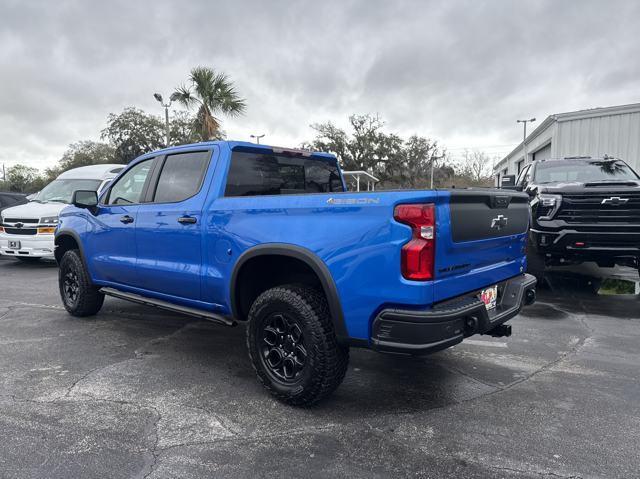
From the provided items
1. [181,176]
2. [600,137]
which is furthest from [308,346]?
[600,137]

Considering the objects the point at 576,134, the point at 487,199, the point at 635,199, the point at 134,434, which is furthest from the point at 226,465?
the point at 576,134

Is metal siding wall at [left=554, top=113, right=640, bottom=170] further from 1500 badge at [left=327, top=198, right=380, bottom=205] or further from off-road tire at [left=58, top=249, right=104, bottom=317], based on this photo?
off-road tire at [left=58, top=249, right=104, bottom=317]

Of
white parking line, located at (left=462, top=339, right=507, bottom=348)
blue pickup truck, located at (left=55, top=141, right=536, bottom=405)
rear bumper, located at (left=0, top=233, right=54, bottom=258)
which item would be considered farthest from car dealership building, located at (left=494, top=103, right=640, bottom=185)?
blue pickup truck, located at (left=55, top=141, right=536, bottom=405)

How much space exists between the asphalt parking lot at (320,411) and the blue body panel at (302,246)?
672 millimetres

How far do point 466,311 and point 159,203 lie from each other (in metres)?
2.91

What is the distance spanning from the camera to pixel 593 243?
6.42m

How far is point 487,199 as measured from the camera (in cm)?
318

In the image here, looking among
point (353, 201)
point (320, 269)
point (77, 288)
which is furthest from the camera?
point (77, 288)

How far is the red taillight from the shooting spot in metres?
2.68

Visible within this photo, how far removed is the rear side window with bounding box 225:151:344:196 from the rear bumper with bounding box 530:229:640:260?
3556mm

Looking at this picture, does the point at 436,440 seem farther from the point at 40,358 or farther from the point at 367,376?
the point at 40,358

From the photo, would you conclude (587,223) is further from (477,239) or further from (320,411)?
(320,411)

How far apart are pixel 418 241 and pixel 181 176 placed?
2498 mm

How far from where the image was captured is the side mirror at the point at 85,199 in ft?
16.5
